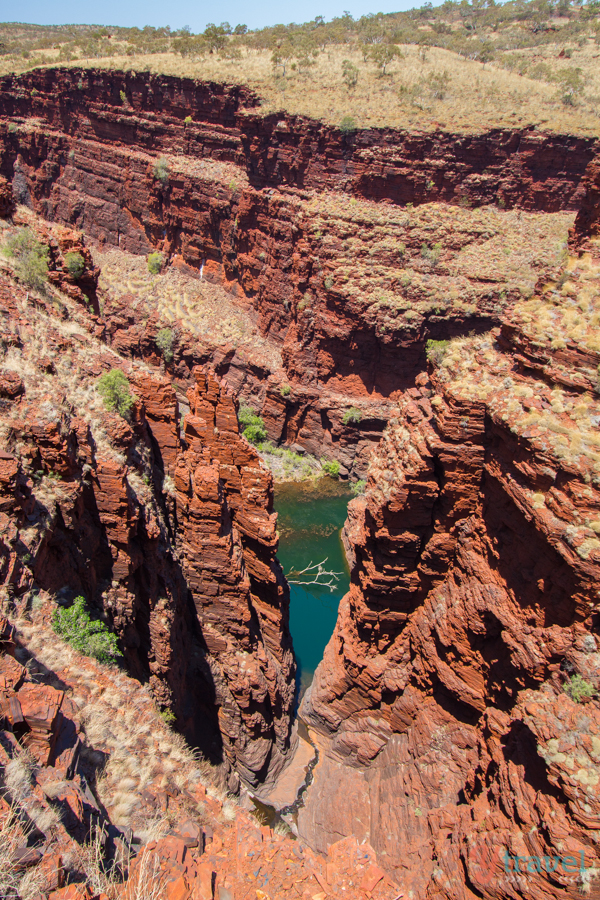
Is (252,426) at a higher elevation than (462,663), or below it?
below

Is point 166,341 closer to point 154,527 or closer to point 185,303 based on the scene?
point 185,303

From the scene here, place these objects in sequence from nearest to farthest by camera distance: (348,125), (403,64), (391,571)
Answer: (391,571), (348,125), (403,64)

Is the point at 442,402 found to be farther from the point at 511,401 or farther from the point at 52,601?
the point at 52,601

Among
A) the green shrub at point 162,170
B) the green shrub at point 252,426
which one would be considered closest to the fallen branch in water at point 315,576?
the green shrub at point 252,426

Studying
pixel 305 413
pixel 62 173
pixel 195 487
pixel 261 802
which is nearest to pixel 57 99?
pixel 62 173

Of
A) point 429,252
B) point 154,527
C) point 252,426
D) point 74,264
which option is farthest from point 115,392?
point 429,252

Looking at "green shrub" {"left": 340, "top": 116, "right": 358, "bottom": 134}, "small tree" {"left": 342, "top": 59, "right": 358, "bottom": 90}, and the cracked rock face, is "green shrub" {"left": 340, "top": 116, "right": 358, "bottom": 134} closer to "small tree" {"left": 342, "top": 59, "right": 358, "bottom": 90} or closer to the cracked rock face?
"small tree" {"left": 342, "top": 59, "right": 358, "bottom": 90}

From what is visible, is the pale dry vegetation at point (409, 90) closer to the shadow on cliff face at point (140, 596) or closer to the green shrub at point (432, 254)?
the green shrub at point (432, 254)
